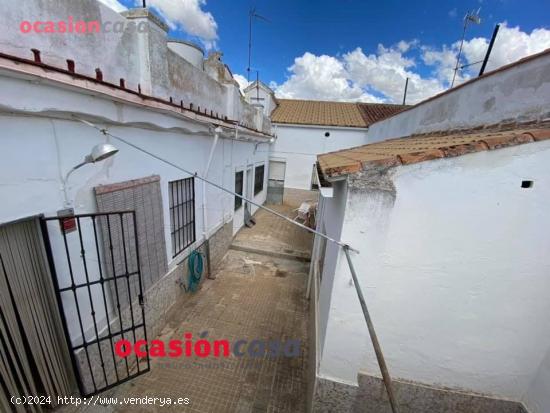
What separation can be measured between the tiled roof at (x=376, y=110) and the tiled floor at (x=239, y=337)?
41.1ft

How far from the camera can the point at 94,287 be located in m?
3.28

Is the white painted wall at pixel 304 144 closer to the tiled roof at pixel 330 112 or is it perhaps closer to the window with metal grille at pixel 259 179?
the tiled roof at pixel 330 112

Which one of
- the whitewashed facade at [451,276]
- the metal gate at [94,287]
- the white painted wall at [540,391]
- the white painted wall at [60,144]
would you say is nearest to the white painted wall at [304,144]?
the white painted wall at [60,144]

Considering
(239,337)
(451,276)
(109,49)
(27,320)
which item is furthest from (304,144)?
(27,320)

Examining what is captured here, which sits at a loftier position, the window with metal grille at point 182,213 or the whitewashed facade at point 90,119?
the whitewashed facade at point 90,119

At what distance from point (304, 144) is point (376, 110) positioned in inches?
247

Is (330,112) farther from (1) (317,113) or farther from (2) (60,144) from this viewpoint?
(2) (60,144)

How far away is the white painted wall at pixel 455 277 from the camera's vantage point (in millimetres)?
2160

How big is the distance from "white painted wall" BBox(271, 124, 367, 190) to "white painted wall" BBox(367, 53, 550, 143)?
7888 millimetres

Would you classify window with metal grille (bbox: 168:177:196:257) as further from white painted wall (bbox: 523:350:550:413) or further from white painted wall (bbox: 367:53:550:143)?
white painted wall (bbox: 367:53:550:143)

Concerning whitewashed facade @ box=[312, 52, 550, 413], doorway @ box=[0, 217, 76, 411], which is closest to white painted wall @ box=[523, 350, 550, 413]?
whitewashed facade @ box=[312, 52, 550, 413]

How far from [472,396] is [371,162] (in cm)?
297

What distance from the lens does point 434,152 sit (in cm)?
209

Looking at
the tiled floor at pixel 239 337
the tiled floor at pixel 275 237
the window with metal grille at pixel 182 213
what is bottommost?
the tiled floor at pixel 239 337
